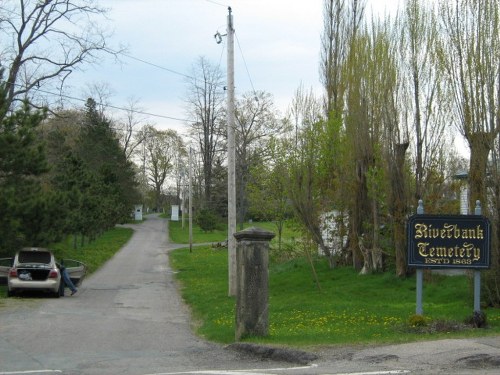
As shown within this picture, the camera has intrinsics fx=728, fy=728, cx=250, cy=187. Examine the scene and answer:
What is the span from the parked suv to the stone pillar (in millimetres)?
14052

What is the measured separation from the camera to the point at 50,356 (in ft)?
39.5

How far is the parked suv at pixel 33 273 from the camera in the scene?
24703 mm

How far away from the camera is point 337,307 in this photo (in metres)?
18.2

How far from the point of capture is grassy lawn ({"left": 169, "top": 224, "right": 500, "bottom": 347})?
1248 cm

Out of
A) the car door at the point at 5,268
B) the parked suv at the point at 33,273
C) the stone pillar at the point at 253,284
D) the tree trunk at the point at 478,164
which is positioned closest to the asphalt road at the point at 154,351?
the stone pillar at the point at 253,284

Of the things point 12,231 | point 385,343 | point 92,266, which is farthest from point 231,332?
point 92,266

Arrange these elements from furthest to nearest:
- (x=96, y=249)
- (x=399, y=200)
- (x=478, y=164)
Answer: (x=96, y=249)
(x=399, y=200)
(x=478, y=164)

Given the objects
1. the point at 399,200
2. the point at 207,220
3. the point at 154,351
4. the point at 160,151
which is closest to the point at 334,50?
the point at 399,200

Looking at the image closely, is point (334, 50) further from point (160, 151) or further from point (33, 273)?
point (160, 151)

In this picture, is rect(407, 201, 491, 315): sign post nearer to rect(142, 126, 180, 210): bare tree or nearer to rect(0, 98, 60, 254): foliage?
rect(0, 98, 60, 254): foliage

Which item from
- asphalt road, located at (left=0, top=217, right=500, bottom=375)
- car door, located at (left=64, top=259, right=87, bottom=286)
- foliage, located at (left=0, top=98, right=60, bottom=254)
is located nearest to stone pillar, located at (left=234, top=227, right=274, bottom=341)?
asphalt road, located at (left=0, top=217, right=500, bottom=375)

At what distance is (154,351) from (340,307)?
6741mm

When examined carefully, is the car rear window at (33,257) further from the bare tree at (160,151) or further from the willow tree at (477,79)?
the bare tree at (160,151)

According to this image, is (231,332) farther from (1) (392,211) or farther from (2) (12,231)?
(2) (12,231)
